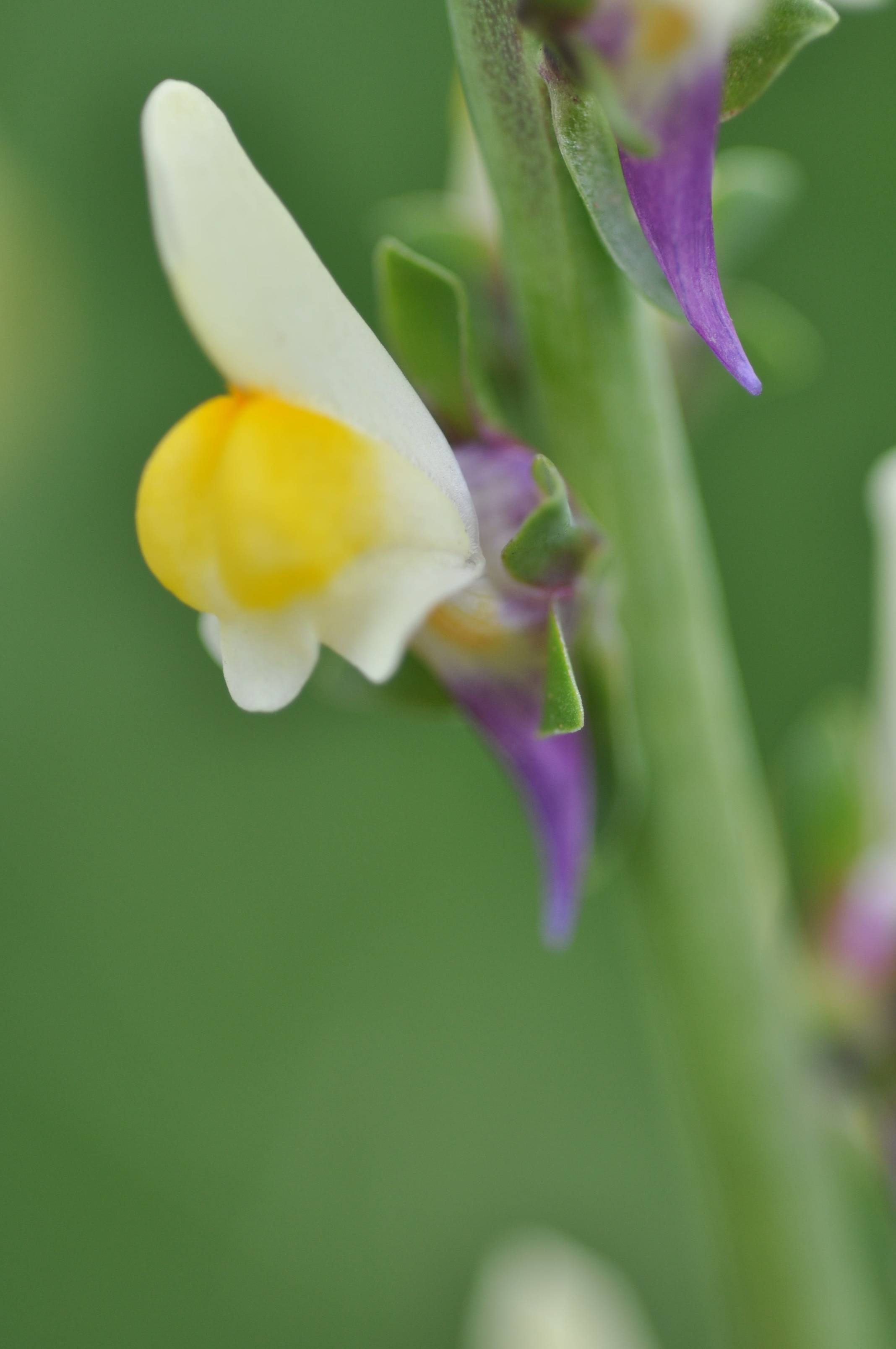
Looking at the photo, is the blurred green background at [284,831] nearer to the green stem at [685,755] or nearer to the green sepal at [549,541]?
the green stem at [685,755]

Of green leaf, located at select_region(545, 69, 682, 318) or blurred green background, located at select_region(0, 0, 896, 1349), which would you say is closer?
green leaf, located at select_region(545, 69, 682, 318)

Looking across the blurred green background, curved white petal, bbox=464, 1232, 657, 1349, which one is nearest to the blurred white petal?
curved white petal, bbox=464, 1232, 657, 1349

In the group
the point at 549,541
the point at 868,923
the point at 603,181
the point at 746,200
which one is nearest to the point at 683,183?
the point at 603,181

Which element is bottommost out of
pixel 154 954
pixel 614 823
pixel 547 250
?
pixel 154 954

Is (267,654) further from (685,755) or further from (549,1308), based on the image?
(549,1308)

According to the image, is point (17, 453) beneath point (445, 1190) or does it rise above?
above

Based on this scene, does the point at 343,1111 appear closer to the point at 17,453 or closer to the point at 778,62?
the point at 17,453

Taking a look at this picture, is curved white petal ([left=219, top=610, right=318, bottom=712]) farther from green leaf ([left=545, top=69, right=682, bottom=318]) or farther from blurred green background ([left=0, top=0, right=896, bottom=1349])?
blurred green background ([left=0, top=0, right=896, bottom=1349])

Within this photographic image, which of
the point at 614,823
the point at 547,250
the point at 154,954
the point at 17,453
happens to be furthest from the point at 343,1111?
the point at 547,250
